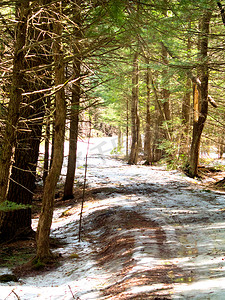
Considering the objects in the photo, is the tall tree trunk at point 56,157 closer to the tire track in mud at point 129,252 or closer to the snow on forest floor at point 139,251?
the snow on forest floor at point 139,251

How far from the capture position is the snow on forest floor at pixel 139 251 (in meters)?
3.65

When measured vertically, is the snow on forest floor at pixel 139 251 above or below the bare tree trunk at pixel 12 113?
below

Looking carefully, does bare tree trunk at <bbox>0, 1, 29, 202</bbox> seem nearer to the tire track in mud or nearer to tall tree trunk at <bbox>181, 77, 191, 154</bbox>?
the tire track in mud

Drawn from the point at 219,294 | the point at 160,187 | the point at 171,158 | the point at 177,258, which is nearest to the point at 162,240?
the point at 177,258

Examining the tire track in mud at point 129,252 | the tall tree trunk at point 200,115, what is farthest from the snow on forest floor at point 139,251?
the tall tree trunk at point 200,115

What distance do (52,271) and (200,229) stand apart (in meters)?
3.11

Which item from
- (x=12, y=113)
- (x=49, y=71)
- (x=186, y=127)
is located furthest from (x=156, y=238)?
(x=186, y=127)

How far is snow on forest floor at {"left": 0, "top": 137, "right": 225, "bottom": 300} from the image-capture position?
12.0ft

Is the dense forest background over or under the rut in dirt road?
over

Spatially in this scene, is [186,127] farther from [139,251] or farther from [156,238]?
[139,251]

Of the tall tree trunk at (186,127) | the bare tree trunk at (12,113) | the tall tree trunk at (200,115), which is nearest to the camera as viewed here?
the bare tree trunk at (12,113)

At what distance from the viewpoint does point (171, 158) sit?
18.4m

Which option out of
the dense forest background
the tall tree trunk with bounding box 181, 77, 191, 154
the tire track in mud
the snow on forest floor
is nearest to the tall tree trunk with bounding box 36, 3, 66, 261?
the dense forest background

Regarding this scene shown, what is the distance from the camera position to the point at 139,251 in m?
5.01
